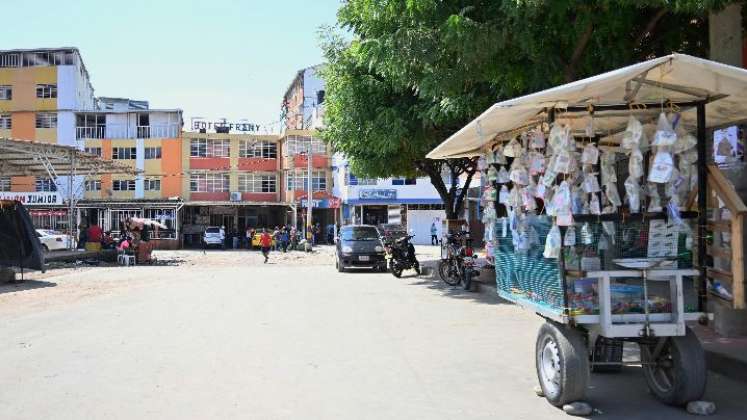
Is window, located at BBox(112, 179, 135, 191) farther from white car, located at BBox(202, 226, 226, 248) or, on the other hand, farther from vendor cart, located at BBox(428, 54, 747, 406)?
vendor cart, located at BBox(428, 54, 747, 406)

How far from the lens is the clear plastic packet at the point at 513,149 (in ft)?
22.7

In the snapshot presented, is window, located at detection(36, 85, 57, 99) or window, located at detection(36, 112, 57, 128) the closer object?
window, located at detection(36, 85, 57, 99)

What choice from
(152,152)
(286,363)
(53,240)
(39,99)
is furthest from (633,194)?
(39,99)

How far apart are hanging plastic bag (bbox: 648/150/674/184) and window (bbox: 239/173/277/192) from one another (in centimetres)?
5084

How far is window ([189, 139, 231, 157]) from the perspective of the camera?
5422 centimetres

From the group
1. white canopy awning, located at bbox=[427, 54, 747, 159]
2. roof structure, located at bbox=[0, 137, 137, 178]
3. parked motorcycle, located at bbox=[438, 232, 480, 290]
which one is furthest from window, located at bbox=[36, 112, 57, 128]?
white canopy awning, located at bbox=[427, 54, 747, 159]

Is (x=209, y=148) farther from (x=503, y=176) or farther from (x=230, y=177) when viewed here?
(x=503, y=176)

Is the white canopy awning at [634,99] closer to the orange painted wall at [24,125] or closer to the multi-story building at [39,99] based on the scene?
the multi-story building at [39,99]

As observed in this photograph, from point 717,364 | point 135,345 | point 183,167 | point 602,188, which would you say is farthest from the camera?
point 183,167

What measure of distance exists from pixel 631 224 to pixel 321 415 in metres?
3.14

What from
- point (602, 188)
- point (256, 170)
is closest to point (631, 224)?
point (602, 188)

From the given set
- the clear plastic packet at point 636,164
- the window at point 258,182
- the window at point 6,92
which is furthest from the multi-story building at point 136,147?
the clear plastic packet at point 636,164

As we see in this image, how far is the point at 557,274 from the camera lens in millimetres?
5629

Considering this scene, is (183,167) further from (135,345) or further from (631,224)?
(631,224)
